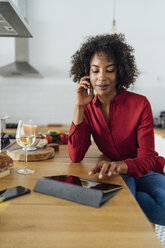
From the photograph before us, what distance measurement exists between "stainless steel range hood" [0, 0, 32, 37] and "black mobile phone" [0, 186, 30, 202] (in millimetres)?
917

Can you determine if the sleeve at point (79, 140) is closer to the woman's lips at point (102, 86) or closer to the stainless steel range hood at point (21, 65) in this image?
the woman's lips at point (102, 86)

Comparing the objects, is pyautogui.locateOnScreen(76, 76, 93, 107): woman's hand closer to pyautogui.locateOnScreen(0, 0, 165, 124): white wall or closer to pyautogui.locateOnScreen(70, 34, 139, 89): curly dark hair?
pyautogui.locateOnScreen(70, 34, 139, 89): curly dark hair

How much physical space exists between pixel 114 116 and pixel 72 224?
0.99 m

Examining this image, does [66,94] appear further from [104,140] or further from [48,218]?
[48,218]

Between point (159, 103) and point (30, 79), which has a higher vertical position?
point (30, 79)

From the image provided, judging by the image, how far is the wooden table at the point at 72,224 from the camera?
0.59 metres

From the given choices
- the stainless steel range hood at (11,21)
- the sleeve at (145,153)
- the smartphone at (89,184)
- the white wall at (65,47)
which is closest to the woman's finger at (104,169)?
the smartphone at (89,184)

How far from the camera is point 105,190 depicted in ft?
2.76

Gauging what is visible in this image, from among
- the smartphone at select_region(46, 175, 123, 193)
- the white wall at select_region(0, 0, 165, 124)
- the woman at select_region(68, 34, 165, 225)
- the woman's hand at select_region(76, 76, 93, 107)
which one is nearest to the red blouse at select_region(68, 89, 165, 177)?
the woman at select_region(68, 34, 165, 225)

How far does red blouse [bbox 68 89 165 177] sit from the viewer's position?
1494 millimetres

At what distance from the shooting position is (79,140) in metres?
1.52

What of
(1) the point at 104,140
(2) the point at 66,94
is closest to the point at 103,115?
(1) the point at 104,140

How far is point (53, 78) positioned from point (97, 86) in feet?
9.13

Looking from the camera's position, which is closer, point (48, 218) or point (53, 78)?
point (48, 218)
